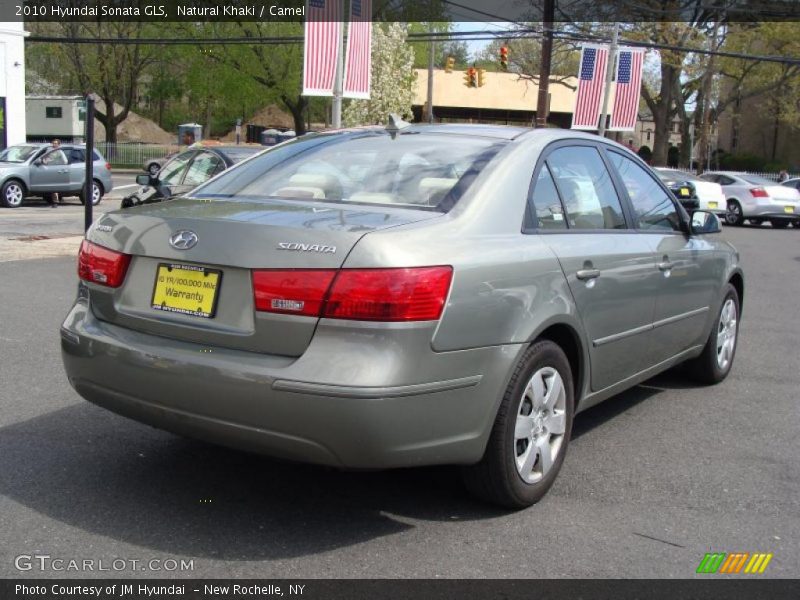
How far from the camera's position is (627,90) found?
2528 cm


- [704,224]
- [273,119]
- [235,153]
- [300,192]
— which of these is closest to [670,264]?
[704,224]

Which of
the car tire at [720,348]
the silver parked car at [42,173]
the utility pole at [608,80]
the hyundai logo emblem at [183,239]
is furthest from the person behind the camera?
the utility pole at [608,80]

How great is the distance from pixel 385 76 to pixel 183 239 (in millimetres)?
44794

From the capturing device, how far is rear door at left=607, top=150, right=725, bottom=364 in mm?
5047

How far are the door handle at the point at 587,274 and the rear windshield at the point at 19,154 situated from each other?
801 inches

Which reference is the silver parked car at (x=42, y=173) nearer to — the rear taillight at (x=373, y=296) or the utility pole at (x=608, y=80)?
the utility pole at (x=608, y=80)

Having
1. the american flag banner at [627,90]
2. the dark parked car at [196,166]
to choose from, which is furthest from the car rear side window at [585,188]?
the american flag banner at [627,90]

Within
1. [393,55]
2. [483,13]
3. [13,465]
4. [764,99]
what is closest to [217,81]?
[393,55]

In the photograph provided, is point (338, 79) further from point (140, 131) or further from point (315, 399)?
point (140, 131)

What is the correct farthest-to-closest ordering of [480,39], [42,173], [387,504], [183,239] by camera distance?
[480,39] < [42,173] < [387,504] < [183,239]

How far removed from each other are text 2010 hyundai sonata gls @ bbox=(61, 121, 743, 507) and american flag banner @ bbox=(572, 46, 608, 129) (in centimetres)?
2098

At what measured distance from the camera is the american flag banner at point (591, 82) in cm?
2478

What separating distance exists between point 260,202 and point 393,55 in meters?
45.1

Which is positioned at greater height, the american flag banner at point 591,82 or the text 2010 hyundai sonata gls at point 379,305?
the american flag banner at point 591,82
